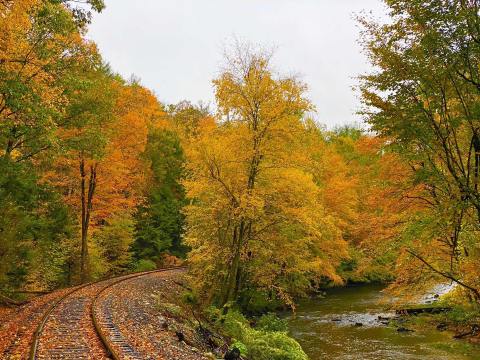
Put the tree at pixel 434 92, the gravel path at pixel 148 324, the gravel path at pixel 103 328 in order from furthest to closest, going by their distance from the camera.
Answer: the gravel path at pixel 148 324
the gravel path at pixel 103 328
the tree at pixel 434 92

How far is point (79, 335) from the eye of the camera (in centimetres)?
1111

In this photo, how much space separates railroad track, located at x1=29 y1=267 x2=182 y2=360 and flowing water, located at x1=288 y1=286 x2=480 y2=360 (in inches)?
336

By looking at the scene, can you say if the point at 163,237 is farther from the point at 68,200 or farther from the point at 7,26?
the point at 7,26

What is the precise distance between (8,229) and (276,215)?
412 inches

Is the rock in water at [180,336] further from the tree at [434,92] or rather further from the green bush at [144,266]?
the green bush at [144,266]

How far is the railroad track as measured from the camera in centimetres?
961

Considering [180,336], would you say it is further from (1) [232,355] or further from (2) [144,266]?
(2) [144,266]

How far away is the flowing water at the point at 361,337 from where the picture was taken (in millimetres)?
16391

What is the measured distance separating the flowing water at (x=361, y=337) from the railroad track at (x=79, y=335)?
854cm

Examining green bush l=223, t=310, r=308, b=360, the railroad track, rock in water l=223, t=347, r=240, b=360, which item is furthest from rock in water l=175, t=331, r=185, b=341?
green bush l=223, t=310, r=308, b=360

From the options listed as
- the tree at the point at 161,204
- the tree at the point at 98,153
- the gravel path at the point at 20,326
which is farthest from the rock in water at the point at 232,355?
the tree at the point at 161,204

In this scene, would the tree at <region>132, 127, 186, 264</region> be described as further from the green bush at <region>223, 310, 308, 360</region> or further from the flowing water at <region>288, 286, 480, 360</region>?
the green bush at <region>223, 310, 308, 360</region>

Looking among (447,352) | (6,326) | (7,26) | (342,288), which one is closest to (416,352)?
(447,352)

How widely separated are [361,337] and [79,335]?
13.5 meters
